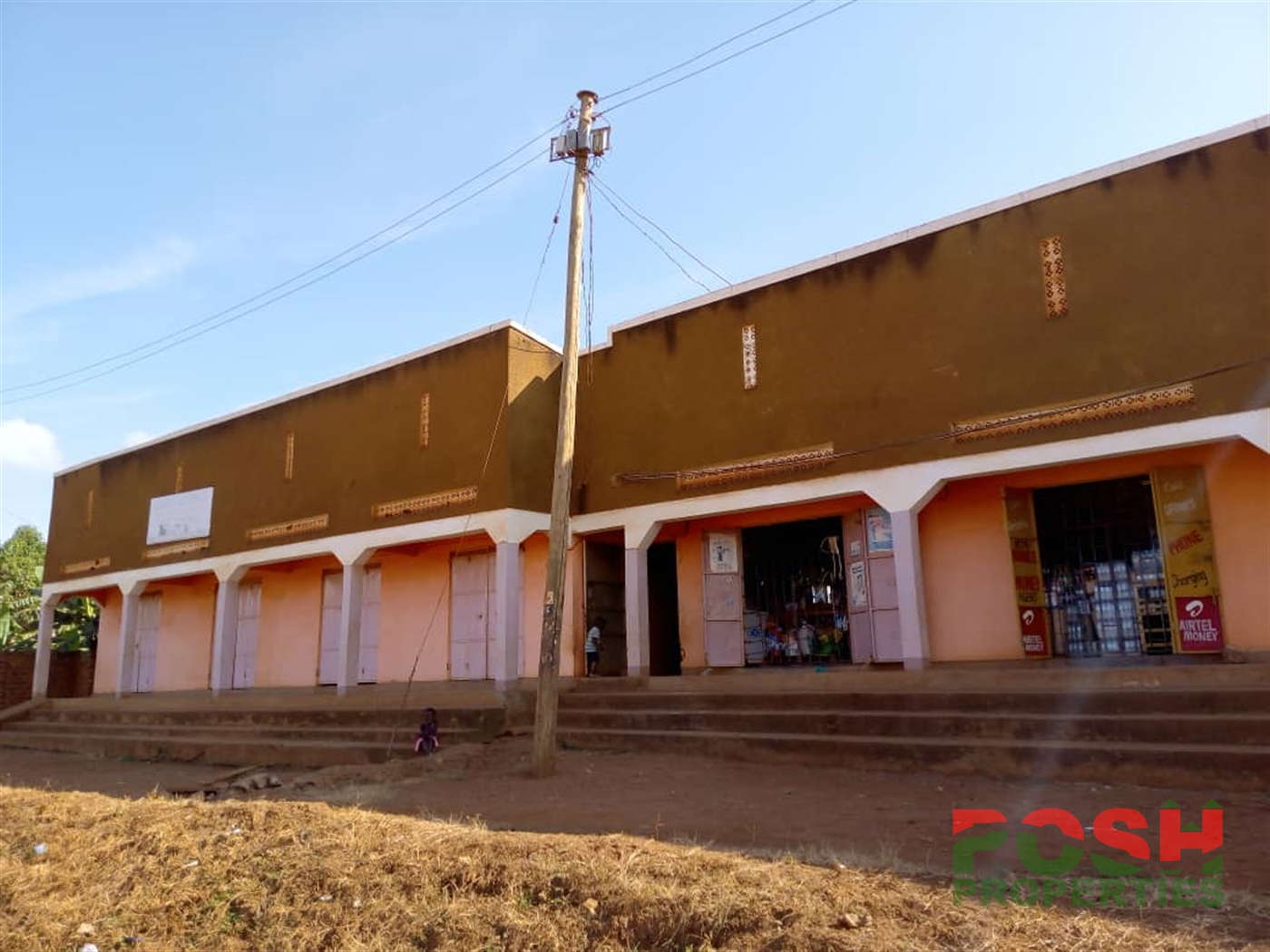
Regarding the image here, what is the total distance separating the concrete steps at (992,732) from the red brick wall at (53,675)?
1842cm

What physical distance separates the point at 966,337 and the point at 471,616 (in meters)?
9.30

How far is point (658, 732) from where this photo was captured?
432 inches

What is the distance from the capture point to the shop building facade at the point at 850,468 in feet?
33.1

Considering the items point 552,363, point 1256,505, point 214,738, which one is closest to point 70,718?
point 214,738

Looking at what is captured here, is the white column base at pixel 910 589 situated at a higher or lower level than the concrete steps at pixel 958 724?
higher

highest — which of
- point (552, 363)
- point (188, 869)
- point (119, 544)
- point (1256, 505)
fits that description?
point (552, 363)

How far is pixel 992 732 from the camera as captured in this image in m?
8.97

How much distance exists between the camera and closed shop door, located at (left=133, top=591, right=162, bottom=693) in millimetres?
21672

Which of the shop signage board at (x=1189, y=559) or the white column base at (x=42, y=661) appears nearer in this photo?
the shop signage board at (x=1189, y=559)

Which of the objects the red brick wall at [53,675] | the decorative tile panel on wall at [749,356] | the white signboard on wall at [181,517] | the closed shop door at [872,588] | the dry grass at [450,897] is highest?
the decorative tile panel on wall at [749,356]

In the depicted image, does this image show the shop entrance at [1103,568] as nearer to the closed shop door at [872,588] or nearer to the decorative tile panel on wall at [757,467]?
the closed shop door at [872,588]

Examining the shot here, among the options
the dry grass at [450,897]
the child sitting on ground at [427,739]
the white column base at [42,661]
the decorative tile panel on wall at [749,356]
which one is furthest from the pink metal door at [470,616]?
the white column base at [42,661]

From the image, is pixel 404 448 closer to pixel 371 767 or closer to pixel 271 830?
pixel 371 767

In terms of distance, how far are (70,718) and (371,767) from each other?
1241 centimetres
